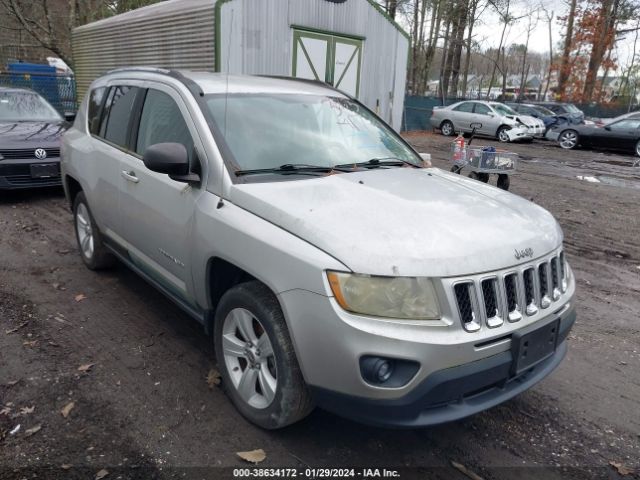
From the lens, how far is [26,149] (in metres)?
7.59

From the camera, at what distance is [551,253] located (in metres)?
2.73

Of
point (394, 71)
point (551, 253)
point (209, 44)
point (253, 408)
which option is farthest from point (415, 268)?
point (394, 71)

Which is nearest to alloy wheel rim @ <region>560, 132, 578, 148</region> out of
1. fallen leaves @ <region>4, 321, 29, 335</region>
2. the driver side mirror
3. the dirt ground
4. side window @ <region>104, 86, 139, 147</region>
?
the dirt ground

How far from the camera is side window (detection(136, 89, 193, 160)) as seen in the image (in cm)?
336

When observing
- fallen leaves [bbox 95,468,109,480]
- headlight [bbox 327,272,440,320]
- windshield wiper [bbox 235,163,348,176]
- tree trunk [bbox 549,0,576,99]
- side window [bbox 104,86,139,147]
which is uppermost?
tree trunk [bbox 549,0,576,99]

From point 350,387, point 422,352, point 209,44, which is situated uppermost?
point 209,44

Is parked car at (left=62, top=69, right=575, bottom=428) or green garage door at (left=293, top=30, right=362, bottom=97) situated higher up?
green garage door at (left=293, top=30, right=362, bottom=97)

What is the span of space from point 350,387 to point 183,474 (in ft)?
3.27

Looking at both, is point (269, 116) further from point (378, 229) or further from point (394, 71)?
point (394, 71)

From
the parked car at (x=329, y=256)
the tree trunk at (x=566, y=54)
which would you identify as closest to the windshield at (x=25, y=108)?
the parked car at (x=329, y=256)

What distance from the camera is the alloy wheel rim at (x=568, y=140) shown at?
19.1m

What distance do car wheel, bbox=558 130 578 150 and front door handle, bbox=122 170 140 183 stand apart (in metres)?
19.0

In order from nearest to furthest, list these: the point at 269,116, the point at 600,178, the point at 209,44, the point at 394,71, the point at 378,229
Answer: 1. the point at 378,229
2. the point at 269,116
3. the point at 209,44
4. the point at 600,178
5. the point at 394,71

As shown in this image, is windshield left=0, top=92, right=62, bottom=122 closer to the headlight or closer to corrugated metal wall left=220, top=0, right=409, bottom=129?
corrugated metal wall left=220, top=0, right=409, bottom=129
